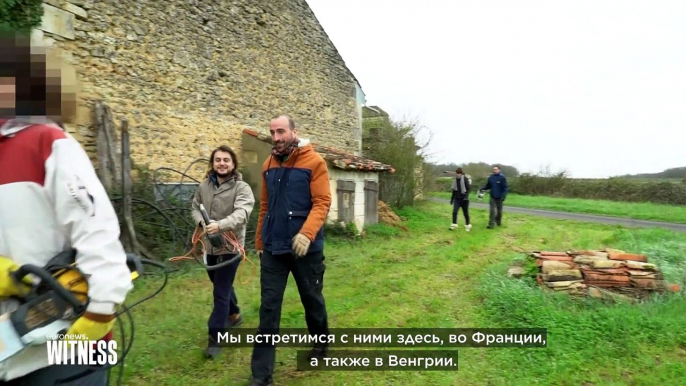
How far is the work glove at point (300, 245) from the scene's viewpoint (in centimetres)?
276

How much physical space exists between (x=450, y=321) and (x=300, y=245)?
2.36m

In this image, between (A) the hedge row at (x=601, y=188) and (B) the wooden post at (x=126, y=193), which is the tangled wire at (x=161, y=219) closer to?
(B) the wooden post at (x=126, y=193)

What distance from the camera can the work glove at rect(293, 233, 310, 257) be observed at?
2.76 m

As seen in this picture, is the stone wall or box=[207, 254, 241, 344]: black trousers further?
the stone wall

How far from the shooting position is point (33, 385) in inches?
Answer: 55.1

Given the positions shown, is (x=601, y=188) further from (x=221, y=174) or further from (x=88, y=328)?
(x=88, y=328)

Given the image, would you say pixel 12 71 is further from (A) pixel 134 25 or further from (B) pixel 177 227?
(A) pixel 134 25

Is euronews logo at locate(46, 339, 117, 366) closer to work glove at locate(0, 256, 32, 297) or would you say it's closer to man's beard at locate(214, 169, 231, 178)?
work glove at locate(0, 256, 32, 297)

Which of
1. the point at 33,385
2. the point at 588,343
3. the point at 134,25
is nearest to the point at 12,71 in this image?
the point at 33,385

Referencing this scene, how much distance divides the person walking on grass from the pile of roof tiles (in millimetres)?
3863
